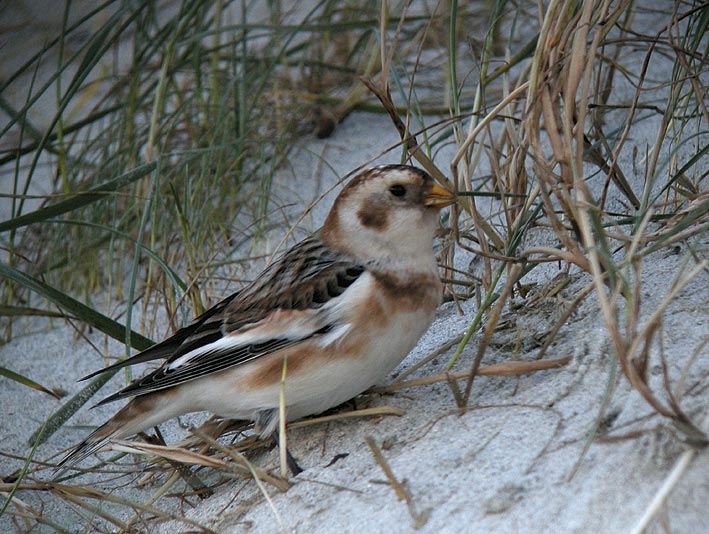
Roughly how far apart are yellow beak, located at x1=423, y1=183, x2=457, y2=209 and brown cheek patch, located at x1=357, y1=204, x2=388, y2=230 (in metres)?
0.10

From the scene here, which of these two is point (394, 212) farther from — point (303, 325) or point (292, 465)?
point (292, 465)

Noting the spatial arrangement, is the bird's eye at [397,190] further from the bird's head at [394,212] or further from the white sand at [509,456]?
the white sand at [509,456]

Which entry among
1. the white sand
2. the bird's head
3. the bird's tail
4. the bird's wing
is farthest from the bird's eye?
the bird's tail

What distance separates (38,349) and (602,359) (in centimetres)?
203

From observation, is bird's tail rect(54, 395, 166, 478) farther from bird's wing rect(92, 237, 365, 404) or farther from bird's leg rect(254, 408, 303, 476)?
bird's leg rect(254, 408, 303, 476)

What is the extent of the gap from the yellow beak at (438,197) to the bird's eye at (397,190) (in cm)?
5

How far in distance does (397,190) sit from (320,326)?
348 millimetres

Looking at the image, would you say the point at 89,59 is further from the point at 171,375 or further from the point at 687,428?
the point at 687,428

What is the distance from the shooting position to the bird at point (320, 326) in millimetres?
1967

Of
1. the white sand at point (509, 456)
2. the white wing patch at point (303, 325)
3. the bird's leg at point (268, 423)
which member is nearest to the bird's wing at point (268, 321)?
the white wing patch at point (303, 325)

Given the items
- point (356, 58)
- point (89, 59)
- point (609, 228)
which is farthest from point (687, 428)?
point (356, 58)

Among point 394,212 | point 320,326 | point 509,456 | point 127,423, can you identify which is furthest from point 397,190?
point 127,423

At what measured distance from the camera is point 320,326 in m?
2.00

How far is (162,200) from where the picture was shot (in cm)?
316
